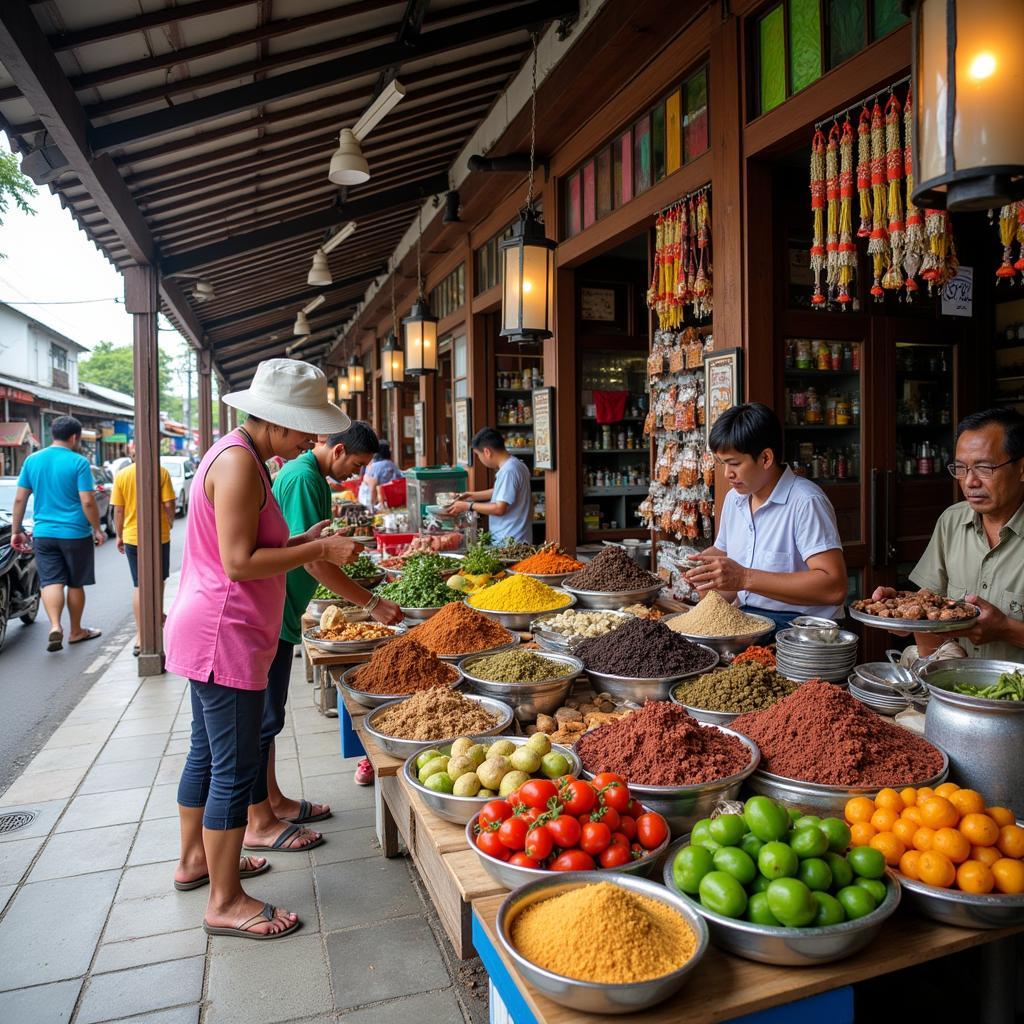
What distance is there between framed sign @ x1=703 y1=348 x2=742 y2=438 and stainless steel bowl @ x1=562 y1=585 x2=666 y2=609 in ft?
3.24

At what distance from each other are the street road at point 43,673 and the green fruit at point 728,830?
4.45 m

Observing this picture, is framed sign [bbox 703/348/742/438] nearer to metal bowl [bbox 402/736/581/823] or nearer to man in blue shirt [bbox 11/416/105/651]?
metal bowl [bbox 402/736/581/823]

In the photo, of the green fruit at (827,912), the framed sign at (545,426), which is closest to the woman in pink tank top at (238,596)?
the green fruit at (827,912)

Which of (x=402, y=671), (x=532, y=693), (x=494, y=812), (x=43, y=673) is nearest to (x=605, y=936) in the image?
(x=494, y=812)

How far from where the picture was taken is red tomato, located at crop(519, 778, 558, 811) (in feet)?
5.82

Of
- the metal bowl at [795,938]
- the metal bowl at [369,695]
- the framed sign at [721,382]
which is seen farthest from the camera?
the framed sign at [721,382]

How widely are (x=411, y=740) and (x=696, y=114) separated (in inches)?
162

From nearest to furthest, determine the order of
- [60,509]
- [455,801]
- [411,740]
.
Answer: [455,801]
[411,740]
[60,509]

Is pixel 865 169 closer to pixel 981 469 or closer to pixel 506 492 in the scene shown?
pixel 981 469

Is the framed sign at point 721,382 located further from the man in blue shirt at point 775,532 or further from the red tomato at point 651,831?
the red tomato at point 651,831

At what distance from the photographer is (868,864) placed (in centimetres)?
152

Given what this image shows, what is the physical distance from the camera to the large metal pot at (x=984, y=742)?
1817 mm

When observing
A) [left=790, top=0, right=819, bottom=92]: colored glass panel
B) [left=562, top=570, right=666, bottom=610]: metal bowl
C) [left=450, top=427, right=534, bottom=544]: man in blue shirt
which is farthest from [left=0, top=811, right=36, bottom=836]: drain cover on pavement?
[left=790, top=0, right=819, bottom=92]: colored glass panel

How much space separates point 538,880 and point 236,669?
152 centimetres
